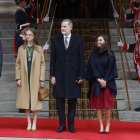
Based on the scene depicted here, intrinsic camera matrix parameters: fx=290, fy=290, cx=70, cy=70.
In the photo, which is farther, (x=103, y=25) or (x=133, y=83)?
(x=103, y=25)

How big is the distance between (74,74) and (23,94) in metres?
0.87

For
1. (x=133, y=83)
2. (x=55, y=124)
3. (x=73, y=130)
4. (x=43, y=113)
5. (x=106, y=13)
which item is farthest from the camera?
(x=106, y=13)

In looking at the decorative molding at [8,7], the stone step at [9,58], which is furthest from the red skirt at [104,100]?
the decorative molding at [8,7]

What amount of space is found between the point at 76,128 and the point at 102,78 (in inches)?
37.7

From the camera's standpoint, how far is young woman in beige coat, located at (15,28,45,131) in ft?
14.9

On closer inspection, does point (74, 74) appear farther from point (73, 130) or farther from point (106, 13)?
point (106, 13)

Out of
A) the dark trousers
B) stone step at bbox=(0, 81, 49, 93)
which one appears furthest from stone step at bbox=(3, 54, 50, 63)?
the dark trousers

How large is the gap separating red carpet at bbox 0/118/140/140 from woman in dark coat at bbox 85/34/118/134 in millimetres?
243

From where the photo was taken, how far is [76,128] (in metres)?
4.74

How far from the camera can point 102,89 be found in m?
4.45

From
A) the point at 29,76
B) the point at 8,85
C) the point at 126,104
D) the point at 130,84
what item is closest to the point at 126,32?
the point at 130,84

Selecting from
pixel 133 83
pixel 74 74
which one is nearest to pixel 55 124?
pixel 74 74

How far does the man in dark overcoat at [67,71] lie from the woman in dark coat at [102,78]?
0.19 m

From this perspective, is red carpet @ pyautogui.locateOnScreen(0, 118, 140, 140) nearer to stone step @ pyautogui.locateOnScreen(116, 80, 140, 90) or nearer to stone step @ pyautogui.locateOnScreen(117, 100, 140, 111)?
stone step @ pyautogui.locateOnScreen(117, 100, 140, 111)
